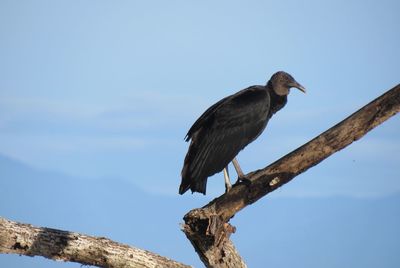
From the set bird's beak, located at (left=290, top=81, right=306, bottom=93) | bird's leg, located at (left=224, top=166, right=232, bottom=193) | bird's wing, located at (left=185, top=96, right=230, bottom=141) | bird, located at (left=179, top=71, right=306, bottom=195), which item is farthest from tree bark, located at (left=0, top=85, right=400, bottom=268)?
bird's beak, located at (left=290, top=81, right=306, bottom=93)

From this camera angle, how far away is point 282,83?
604cm

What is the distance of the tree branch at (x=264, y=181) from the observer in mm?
4578

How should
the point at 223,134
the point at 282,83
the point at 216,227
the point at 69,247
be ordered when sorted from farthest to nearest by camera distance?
the point at 282,83 → the point at 223,134 → the point at 69,247 → the point at 216,227

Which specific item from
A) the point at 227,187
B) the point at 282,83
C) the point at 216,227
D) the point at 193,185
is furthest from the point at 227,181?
the point at 282,83

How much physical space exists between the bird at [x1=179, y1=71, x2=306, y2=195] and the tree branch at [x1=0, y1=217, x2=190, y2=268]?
708 mm

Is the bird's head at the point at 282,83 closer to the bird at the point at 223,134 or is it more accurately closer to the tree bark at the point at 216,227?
the bird at the point at 223,134

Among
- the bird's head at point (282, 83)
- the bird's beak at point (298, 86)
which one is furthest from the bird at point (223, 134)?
the bird's beak at point (298, 86)

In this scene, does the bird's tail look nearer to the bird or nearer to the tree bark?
the bird

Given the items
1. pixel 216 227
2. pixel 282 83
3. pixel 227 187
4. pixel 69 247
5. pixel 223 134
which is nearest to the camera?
pixel 216 227

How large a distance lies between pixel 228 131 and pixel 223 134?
0.20ft

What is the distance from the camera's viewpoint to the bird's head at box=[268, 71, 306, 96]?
236 inches

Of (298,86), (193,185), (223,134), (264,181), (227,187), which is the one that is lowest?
(264,181)

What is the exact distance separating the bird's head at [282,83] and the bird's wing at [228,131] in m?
0.47

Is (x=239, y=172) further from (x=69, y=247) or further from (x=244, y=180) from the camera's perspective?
(x=69, y=247)
